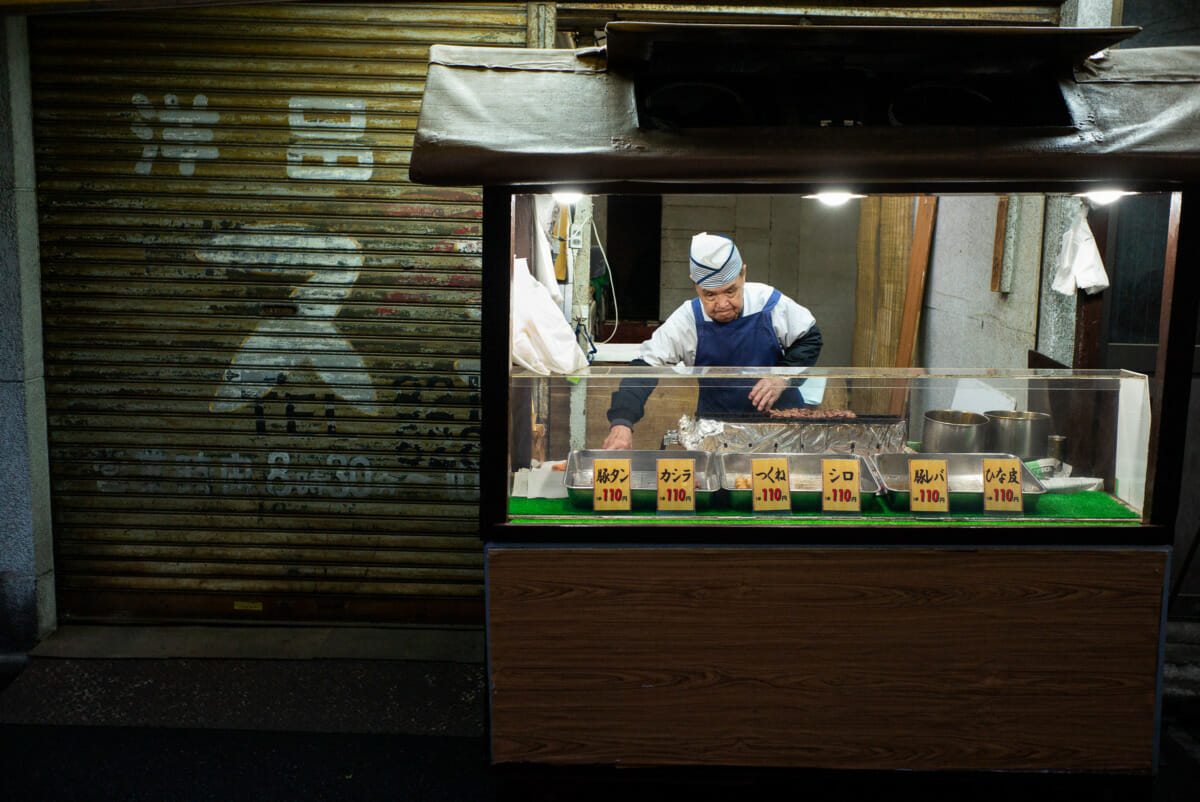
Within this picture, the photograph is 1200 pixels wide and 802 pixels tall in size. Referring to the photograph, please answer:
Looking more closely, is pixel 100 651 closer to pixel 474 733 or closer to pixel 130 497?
pixel 130 497

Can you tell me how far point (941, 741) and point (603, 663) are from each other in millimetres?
1254

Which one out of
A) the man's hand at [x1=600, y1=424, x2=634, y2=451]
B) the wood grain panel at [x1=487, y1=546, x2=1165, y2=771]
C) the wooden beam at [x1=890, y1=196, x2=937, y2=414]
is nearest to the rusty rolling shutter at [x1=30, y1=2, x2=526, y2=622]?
the man's hand at [x1=600, y1=424, x2=634, y2=451]

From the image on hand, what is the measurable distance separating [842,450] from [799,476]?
29cm

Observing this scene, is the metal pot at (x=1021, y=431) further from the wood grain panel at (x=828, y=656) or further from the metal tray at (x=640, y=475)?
the metal tray at (x=640, y=475)

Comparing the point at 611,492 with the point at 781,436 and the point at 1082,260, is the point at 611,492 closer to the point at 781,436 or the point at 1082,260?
the point at 781,436

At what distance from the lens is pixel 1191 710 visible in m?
4.79

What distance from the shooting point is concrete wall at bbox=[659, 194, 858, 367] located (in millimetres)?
12008

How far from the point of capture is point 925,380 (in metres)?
3.83

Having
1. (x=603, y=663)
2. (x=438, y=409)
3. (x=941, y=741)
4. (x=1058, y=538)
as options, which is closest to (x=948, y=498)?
(x=1058, y=538)

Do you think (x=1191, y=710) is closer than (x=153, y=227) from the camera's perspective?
Yes

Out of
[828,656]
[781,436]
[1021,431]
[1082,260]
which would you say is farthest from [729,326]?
[828,656]

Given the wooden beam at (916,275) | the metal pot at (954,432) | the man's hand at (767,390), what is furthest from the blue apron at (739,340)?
the wooden beam at (916,275)

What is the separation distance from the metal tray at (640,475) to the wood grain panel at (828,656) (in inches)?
9.2

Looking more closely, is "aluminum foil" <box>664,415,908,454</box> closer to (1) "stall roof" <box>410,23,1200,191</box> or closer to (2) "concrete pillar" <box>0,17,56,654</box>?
(1) "stall roof" <box>410,23,1200,191</box>
